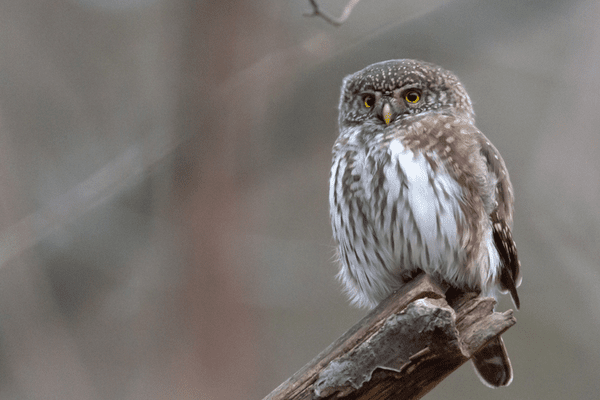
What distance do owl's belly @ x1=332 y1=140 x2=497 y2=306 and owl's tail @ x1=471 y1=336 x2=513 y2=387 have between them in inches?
12.1

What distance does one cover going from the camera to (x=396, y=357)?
1.76 metres

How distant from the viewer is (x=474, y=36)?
4355mm

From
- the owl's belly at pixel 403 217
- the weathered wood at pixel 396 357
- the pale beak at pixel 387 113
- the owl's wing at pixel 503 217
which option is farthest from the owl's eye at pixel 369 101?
the weathered wood at pixel 396 357

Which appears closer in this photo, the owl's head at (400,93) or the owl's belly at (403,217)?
the owl's belly at (403,217)

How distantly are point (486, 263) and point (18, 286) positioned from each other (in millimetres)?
3307

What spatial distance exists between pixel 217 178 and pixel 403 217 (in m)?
2.78

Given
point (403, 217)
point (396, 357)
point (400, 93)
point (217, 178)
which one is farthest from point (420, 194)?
point (217, 178)

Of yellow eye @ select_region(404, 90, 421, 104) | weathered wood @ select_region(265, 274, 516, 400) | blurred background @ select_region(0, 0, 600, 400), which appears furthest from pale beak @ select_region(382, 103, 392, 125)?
blurred background @ select_region(0, 0, 600, 400)

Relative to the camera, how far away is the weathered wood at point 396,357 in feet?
5.72

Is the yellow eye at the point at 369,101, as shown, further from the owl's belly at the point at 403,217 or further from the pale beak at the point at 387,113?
the owl's belly at the point at 403,217

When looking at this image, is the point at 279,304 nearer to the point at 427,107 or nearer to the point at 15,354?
the point at 15,354

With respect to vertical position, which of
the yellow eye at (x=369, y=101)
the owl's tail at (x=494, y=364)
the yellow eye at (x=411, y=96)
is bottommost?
the owl's tail at (x=494, y=364)

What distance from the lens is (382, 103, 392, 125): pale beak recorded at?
2.61 m

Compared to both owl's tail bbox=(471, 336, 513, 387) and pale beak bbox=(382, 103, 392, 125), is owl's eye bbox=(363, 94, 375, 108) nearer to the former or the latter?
pale beak bbox=(382, 103, 392, 125)
